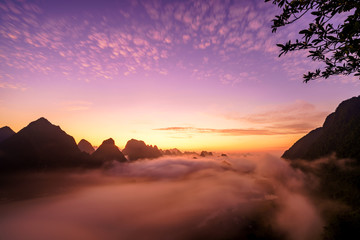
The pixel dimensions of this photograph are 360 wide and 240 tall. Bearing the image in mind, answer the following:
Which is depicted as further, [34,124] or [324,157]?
[34,124]

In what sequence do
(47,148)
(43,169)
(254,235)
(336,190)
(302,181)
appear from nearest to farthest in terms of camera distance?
(254,235)
(336,190)
(302,181)
(47,148)
(43,169)

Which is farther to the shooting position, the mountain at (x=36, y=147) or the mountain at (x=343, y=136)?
the mountain at (x=36, y=147)

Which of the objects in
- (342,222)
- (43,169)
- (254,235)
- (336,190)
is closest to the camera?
(342,222)

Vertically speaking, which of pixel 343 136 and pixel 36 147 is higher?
pixel 343 136

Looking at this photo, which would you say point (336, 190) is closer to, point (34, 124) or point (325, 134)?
point (325, 134)

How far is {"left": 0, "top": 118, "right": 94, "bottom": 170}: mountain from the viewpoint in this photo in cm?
16812

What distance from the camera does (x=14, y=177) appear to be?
189000 millimetres

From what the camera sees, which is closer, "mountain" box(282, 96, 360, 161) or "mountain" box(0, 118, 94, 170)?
"mountain" box(282, 96, 360, 161)

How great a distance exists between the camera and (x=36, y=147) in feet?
573

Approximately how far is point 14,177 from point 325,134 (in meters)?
361

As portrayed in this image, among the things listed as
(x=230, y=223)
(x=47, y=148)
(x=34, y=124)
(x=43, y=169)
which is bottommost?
(x=230, y=223)

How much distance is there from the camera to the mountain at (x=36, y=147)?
16812cm

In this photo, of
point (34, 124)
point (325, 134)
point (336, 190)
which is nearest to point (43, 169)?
point (34, 124)

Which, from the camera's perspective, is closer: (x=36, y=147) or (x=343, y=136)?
(x=343, y=136)
